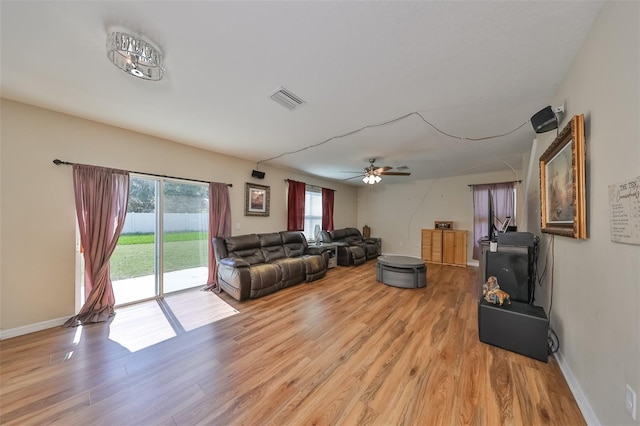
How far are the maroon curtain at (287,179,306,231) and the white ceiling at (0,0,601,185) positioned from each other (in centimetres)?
255

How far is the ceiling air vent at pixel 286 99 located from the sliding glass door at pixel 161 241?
2502 millimetres

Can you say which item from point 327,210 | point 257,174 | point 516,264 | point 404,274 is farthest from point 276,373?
point 327,210

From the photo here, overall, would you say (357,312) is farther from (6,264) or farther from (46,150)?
(46,150)

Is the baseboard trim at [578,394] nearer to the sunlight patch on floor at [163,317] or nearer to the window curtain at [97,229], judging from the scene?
the sunlight patch on floor at [163,317]

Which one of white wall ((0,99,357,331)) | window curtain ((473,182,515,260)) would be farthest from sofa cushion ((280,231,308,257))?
window curtain ((473,182,515,260))

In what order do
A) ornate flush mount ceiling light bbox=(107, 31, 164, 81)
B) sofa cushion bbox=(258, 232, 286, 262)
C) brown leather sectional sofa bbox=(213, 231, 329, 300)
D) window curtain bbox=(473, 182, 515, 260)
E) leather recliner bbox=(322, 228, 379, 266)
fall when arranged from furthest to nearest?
1. leather recliner bbox=(322, 228, 379, 266)
2. window curtain bbox=(473, 182, 515, 260)
3. sofa cushion bbox=(258, 232, 286, 262)
4. brown leather sectional sofa bbox=(213, 231, 329, 300)
5. ornate flush mount ceiling light bbox=(107, 31, 164, 81)

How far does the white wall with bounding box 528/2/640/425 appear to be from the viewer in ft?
3.38

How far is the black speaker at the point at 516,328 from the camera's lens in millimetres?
1963

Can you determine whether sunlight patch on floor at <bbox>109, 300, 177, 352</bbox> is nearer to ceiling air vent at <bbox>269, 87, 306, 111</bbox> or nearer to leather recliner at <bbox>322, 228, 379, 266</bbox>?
ceiling air vent at <bbox>269, 87, 306, 111</bbox>

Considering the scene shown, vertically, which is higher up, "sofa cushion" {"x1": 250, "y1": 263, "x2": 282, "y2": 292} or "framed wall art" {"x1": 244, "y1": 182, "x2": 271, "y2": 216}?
"framed wall art" {"x1": 244, "y1": 182, "x2": 271, "y2": 216}

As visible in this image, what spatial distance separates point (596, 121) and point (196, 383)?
329 cm

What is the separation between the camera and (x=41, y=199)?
252 centimetres

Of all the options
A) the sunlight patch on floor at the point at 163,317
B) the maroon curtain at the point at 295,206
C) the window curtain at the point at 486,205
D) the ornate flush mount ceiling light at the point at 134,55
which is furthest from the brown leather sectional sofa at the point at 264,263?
the window curtain at the point at 486,205

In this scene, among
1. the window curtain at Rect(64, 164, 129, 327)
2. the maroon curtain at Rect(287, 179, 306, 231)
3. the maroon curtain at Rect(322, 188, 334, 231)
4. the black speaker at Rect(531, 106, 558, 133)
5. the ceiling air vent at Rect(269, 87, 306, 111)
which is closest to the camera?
the black speaker at Rect(531, 106, 558, 133)
